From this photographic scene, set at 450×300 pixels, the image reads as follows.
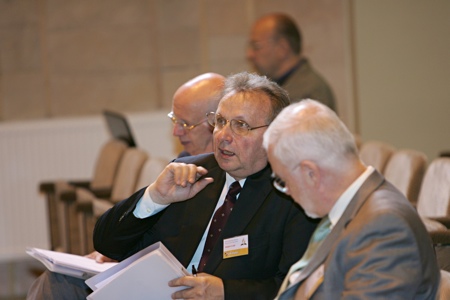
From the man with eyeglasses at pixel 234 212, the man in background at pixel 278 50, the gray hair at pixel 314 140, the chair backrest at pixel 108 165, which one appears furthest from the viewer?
the chair backrest at pixel 108 165

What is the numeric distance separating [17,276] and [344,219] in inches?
255

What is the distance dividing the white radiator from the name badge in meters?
5.25

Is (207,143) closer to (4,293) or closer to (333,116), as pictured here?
(333,116)

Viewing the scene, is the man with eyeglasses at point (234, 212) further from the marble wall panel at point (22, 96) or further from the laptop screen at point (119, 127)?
the marble wall panel at point (22, 96)

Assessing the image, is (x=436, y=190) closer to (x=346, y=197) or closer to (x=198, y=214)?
(x=198, y=214)

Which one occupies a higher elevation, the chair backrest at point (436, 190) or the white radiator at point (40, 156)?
the chair backrest at point (436, 190)

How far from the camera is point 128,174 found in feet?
19.8

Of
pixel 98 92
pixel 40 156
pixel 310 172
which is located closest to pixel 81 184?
pixel 40 156

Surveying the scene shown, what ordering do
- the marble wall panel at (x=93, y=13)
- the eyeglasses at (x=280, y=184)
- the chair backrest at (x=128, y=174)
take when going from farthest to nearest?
the marble wall panel at (x=93, y=13)
the chair backrest at (x=128, y=174)
the eyeglasses at (x=280, y=184)

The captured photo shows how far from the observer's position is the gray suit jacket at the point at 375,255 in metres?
1.97

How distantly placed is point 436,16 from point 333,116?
591cm

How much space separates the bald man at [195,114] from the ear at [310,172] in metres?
1.64

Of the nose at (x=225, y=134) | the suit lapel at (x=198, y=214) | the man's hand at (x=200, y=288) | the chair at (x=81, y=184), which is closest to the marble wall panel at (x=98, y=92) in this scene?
the chair at (x=81, y=184)

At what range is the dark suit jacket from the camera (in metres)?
2.79
